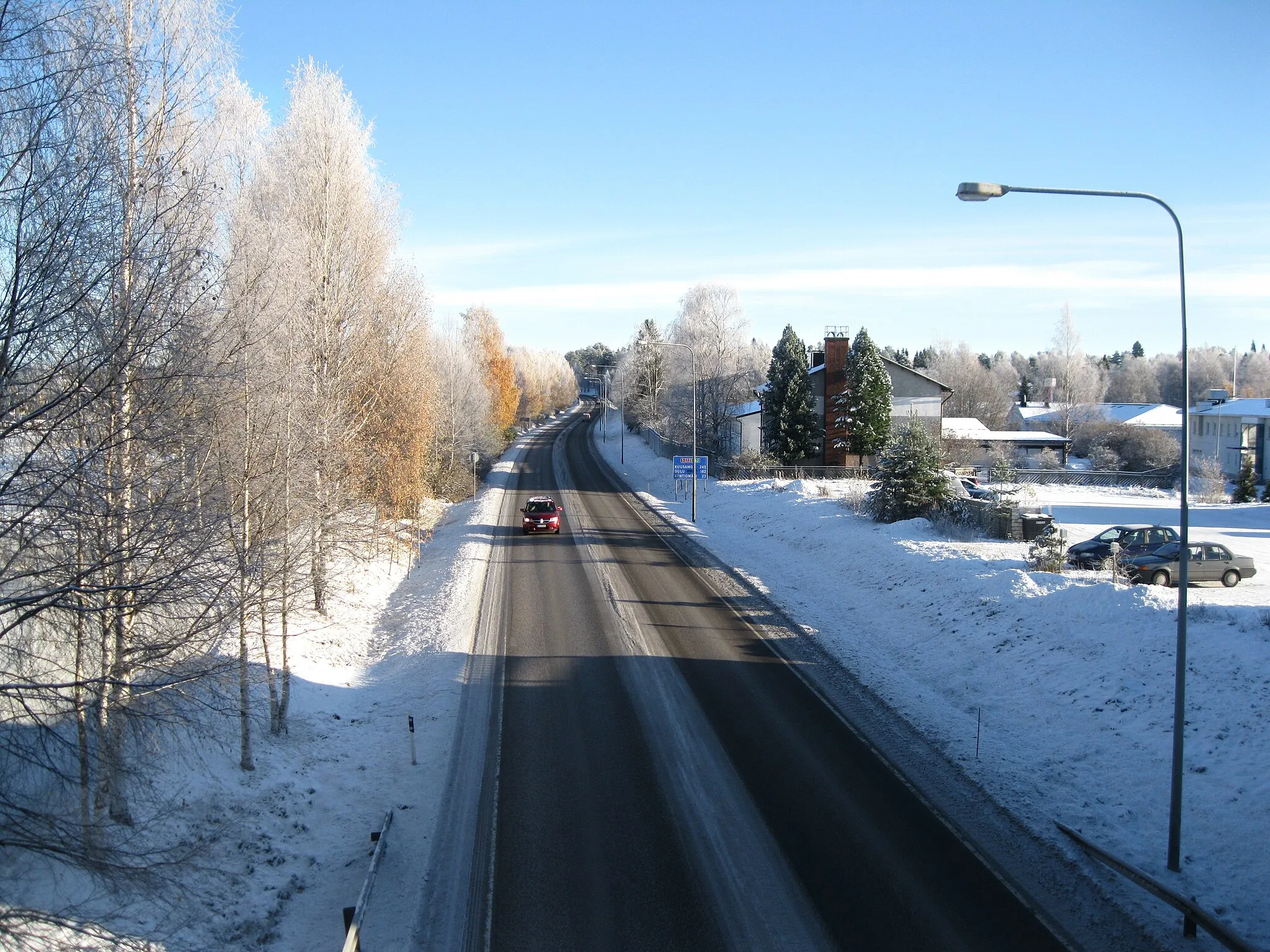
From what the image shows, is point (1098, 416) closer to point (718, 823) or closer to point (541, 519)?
point (541, 519)

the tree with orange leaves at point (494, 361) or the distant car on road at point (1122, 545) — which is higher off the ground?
the tree with orange leaves at point (494, 361)

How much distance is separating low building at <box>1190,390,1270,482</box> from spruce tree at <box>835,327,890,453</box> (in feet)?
88.0

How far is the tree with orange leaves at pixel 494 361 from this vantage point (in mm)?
70188

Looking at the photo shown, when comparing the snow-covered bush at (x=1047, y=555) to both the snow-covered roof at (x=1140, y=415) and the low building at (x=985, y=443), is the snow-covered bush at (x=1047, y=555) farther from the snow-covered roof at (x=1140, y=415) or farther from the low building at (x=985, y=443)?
the snow-covered roof at (x=1140, y=415)

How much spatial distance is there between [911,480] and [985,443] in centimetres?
3969

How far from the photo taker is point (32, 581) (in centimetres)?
689

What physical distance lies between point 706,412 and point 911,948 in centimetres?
5844

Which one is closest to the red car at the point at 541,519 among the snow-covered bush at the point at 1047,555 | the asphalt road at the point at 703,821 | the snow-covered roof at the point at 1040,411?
the asphalt road at the point at 703,821

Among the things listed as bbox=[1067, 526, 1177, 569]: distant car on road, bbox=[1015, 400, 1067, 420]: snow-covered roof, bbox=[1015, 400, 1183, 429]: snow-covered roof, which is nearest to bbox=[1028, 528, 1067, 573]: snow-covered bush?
bbox=[1067, 526, 1177, 569]: distant car on road

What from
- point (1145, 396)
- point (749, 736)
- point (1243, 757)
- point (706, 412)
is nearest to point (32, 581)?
point (749, 736)

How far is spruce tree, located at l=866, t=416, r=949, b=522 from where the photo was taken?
1187 inches

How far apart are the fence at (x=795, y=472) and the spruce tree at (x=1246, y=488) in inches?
818

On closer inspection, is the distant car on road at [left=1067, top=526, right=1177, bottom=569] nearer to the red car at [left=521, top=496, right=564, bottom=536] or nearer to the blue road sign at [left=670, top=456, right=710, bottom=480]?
the blue road sign at [left=670, top=456, right=710, bottom=480]

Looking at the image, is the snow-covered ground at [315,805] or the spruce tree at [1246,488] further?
the spruce tree at [1246,488]
